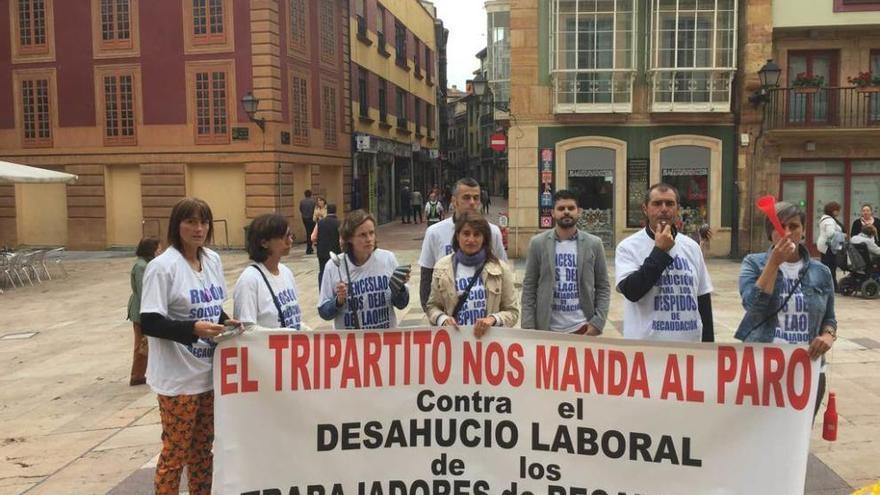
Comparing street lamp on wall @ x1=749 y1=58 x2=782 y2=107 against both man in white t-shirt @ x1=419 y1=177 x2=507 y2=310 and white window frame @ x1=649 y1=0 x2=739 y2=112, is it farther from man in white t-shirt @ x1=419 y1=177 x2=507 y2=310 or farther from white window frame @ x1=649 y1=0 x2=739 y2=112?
man in white t-shirt @ x1=419 y1=177 x2=507 y2=310

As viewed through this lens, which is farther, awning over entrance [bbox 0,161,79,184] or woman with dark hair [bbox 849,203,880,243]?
awning over entrance [bbox 0,161,79,184]

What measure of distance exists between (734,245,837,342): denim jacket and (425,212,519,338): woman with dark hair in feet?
4.33

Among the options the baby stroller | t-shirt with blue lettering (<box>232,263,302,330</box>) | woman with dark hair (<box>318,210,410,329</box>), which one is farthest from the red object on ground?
the baby stroller

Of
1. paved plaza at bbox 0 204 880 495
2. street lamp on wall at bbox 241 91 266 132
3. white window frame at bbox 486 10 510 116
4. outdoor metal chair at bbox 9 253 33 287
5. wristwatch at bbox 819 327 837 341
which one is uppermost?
white window frame at bbox 486 10 510 116

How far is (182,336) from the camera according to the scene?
3500 millimetres

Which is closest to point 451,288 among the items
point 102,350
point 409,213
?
point 102,350

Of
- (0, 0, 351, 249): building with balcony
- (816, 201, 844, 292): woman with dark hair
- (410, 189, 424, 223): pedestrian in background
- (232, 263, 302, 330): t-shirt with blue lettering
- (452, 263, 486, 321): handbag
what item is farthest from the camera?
(410, 189, 424, 223): pedestrian in background

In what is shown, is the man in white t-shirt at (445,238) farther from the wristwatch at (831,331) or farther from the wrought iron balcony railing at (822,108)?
the wrought iron balcony railing at (822,108)

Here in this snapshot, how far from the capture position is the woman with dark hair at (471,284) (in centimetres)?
425

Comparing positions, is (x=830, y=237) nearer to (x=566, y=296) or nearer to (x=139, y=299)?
(x=566, y=296)

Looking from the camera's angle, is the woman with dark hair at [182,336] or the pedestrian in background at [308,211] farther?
the pedestrian in background at [308,211]

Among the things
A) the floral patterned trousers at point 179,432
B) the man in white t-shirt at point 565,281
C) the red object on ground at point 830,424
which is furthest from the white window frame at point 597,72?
the floral patterned trousers at point 179,432

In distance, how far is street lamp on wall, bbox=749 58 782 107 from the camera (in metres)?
16.6

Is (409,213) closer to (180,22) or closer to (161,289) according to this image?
(180,22)
